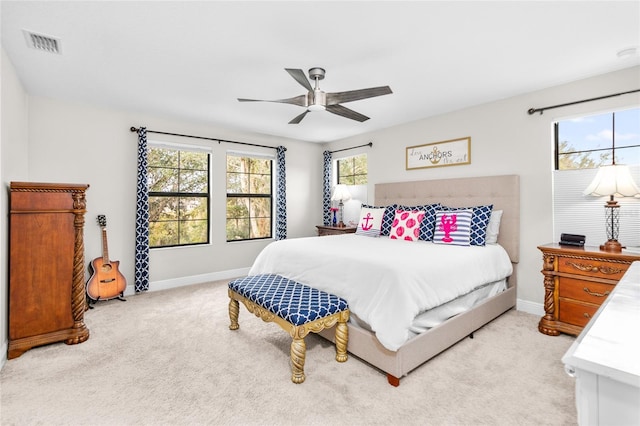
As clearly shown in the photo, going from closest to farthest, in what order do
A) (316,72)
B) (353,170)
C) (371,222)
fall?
(316,72), (371,222), (353,170)

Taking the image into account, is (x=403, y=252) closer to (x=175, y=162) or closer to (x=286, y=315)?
(x=286, y=315)

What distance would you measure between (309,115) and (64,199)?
285cm

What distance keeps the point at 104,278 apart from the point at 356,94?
3522mm

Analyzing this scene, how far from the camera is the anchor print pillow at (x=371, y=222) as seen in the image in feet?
13.5

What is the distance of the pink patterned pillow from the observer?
11.9 ft

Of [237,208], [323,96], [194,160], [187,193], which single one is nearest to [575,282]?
[323,96]

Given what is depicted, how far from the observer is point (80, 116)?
370 centimetres

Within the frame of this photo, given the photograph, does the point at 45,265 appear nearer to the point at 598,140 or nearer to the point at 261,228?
the point at 261,228

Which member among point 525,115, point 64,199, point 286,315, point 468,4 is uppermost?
point 468,4

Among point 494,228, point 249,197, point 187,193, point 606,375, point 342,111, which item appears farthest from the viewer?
point 249,197

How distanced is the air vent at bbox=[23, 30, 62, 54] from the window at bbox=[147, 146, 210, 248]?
1.94 meters

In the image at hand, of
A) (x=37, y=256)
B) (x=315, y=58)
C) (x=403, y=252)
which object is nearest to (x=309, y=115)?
(x=315, y=58)

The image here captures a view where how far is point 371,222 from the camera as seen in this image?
420 cm

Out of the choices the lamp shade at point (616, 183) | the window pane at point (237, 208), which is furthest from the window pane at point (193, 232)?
the lamp shade at point (616, 183)
